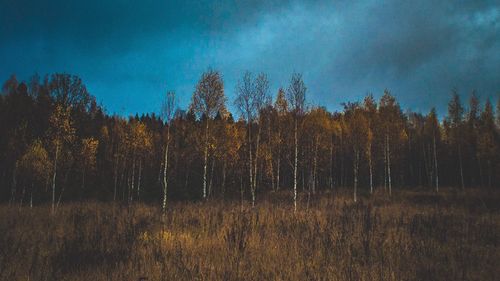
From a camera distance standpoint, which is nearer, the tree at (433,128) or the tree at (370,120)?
the tree at (370,120)

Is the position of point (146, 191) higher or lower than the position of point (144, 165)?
lower

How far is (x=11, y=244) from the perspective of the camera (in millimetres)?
6969

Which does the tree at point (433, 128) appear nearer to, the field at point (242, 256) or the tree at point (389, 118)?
the tree at point (389, 118)

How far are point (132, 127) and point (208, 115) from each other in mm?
14140

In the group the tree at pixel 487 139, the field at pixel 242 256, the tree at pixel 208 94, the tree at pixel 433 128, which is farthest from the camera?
the tree at pixel 433 128

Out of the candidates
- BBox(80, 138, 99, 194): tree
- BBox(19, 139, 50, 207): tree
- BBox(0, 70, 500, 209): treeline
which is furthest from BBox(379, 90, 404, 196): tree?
BBox(19, 139, 50, 207): tree

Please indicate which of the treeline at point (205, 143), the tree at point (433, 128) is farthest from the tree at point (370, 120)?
the tree at point (433, 128)

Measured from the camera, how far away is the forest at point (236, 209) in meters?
5.84

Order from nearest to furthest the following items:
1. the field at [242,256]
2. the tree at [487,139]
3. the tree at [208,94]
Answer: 1. the field at [242,256]
2. the tree at [208,94]
3. the tree at [487,139]

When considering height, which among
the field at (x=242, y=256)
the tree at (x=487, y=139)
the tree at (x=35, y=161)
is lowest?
the field at (x=242, y=256)

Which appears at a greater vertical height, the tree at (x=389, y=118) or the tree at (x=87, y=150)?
the tree at (x=389, y=118)

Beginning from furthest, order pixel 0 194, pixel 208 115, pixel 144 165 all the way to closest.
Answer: pixel 144 165 < pixel 0 194 < pixel 208 115

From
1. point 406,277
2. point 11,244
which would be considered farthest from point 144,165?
point 406,277

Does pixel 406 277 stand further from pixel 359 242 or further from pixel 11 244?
pixel 11 244
